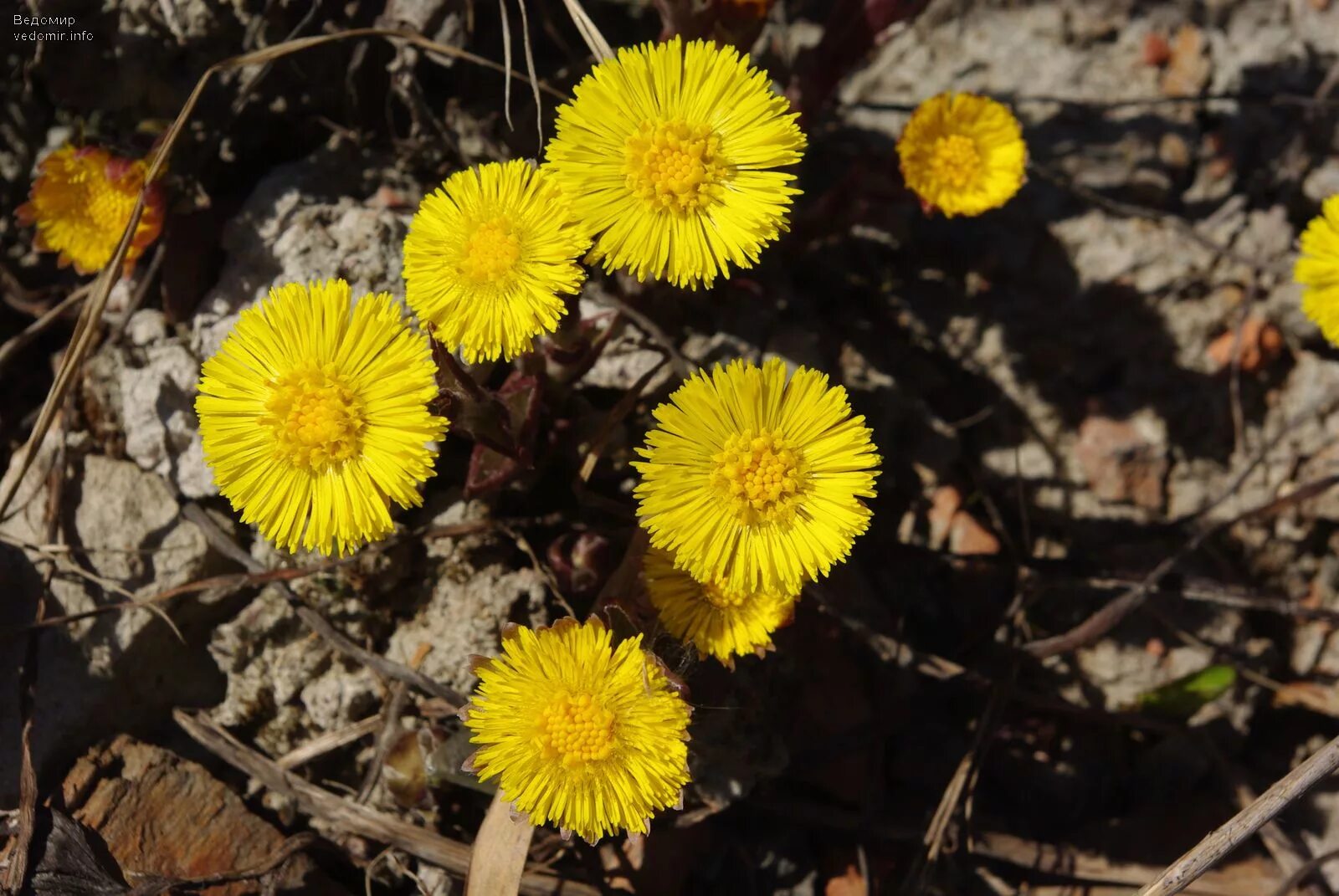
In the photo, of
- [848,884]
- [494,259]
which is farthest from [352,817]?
[494,259]

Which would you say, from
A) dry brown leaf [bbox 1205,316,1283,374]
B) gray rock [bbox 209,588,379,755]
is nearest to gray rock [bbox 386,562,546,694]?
gray rock [bbox 209,588,379,755]

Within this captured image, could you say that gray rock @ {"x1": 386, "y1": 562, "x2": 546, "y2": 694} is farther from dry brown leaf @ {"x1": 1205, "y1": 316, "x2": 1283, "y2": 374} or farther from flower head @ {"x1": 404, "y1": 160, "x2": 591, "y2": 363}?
dry brown leaf @ {"x1": 1205, "y1": 316, "x2": 1283, "y2": 374}

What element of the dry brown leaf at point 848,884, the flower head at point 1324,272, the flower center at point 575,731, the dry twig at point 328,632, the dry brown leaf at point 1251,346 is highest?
the dry brown leaf at point 1251,346

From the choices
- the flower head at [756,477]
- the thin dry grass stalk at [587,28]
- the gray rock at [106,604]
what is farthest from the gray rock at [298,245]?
the flower head at [756,477]

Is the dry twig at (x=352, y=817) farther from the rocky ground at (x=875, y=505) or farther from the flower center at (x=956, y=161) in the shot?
the flower center at (x=956, y=161)

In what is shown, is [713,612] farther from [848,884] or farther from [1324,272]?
[1324,272]

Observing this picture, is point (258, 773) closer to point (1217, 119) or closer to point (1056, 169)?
point (1056, 169)

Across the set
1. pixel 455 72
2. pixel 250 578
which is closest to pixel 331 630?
pixel 250 578
